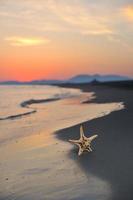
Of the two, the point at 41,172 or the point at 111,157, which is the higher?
the point at 111,157

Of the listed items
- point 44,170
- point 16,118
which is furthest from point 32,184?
point 16,118

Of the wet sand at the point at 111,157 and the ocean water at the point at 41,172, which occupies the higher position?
the wet sand at the point at 111,157

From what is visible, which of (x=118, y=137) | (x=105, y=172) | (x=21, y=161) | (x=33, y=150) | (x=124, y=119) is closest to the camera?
(x=105, y=172)

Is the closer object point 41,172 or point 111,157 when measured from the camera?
point 41,172

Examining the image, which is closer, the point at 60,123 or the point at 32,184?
the point at 32,184

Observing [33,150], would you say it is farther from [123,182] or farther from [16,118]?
[16,118]

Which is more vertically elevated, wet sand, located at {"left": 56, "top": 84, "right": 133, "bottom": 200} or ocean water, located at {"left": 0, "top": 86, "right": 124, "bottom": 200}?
wet sand, located at {"left": 56, "top": 84, "right": 133, "bottom": 200}

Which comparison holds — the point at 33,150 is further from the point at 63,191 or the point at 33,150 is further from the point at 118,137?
the point at 63,191

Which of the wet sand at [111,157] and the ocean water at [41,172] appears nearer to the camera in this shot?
the ocean water at [41,172]

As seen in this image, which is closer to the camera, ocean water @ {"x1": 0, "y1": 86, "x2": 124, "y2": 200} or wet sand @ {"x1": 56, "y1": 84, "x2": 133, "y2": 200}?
ocean water @ {"x1": 0, "y1": 86, "x2": 124, "y2": 200}

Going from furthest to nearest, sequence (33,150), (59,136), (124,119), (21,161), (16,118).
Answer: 1. (16,118)
2. (124,119)
3. (59,136)
4. (33,150)
5. (21,161)
